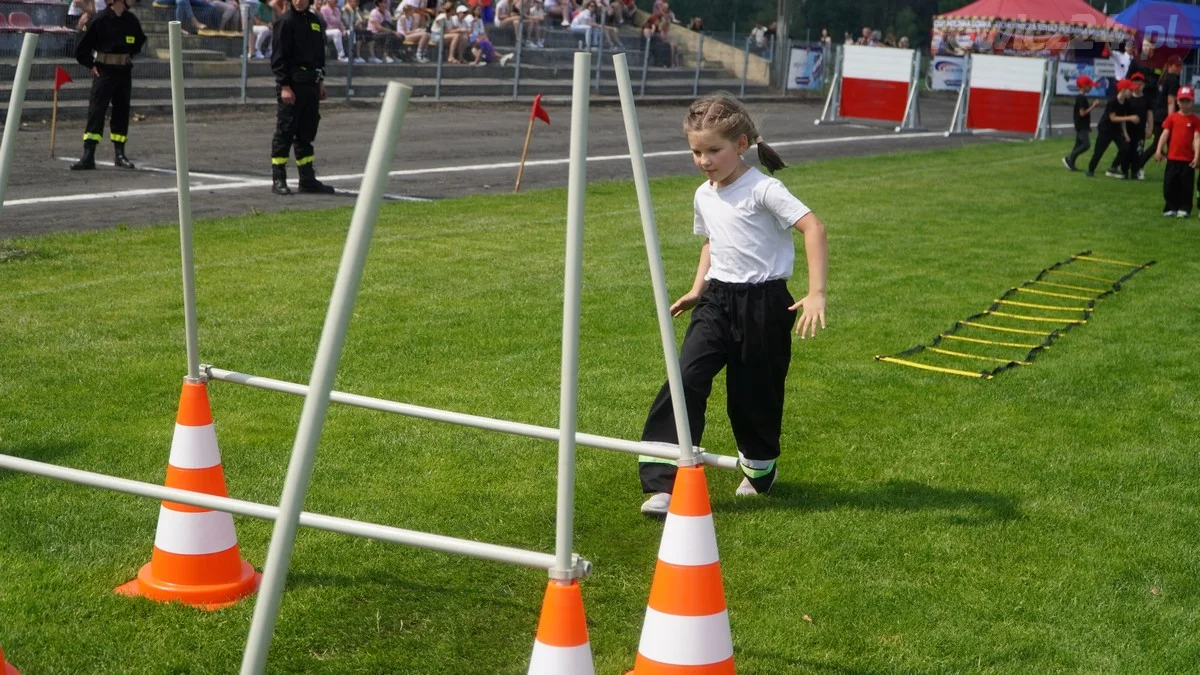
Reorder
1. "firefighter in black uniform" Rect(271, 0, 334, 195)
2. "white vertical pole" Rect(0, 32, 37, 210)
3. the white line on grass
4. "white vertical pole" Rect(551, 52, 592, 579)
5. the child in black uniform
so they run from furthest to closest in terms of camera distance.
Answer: the child in black uniform → "firefighter in black uniform" Rect(271, 0, 334, 195) → the white line on grass → "white vertical pole" Rect(0, 32, 37, 210) → "white vertical pole" Rect(551, 52, 592, 579)

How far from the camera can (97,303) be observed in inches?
357

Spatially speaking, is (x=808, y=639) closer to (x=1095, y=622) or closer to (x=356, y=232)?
(x=1095, y=622)

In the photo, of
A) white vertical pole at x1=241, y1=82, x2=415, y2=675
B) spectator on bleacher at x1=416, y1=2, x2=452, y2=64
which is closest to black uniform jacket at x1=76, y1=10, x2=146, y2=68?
spectator on bleacher at x1=416, y1=2, x2=452, y2=64

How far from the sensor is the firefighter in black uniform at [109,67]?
15.9 m

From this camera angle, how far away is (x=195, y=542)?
4.45 m

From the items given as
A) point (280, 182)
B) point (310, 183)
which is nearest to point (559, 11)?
point (310, 183)

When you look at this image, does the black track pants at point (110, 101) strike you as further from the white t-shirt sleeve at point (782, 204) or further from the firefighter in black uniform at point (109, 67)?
the white t-shirt sleeve at point (782, 204)

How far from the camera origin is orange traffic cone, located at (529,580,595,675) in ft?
10.7

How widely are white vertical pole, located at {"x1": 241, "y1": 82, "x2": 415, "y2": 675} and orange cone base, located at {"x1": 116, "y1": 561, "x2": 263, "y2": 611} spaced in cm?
187

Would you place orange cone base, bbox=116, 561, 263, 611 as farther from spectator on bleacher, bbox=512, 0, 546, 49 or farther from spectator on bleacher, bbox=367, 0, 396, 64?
spectator on bleacher, bbox=512, 0, 546, 49

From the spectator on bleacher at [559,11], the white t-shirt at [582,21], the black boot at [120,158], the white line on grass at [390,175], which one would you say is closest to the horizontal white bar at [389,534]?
the white line on grass at [390,175]

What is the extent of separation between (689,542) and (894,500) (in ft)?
7.51

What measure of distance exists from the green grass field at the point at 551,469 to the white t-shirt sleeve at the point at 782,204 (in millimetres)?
1186

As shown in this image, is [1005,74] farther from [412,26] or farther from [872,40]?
[872,40]
